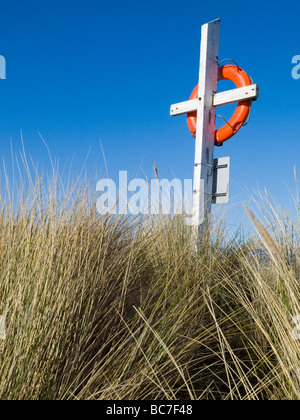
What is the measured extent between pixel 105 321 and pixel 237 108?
11.8 ft

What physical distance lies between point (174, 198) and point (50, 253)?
100 inches

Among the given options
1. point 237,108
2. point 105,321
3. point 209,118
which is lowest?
point 105,321

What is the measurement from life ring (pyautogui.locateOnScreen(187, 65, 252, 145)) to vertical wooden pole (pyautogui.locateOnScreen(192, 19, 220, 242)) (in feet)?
0.39

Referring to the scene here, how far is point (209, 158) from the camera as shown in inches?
195

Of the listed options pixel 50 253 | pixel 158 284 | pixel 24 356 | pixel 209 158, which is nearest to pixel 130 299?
pixel 158 284

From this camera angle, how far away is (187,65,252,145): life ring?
16.1 ft

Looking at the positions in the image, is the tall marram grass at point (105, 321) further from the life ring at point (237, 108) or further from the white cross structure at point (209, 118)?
the life ring at point (237, 108)

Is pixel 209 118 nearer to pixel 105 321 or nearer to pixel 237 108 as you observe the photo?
pixel 237 108

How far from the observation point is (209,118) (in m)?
4.98

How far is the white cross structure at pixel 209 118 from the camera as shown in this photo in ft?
15.6

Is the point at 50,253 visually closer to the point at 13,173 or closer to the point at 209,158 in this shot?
the point at 13,173

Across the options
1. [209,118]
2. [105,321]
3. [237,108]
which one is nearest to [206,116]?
[209,118]
